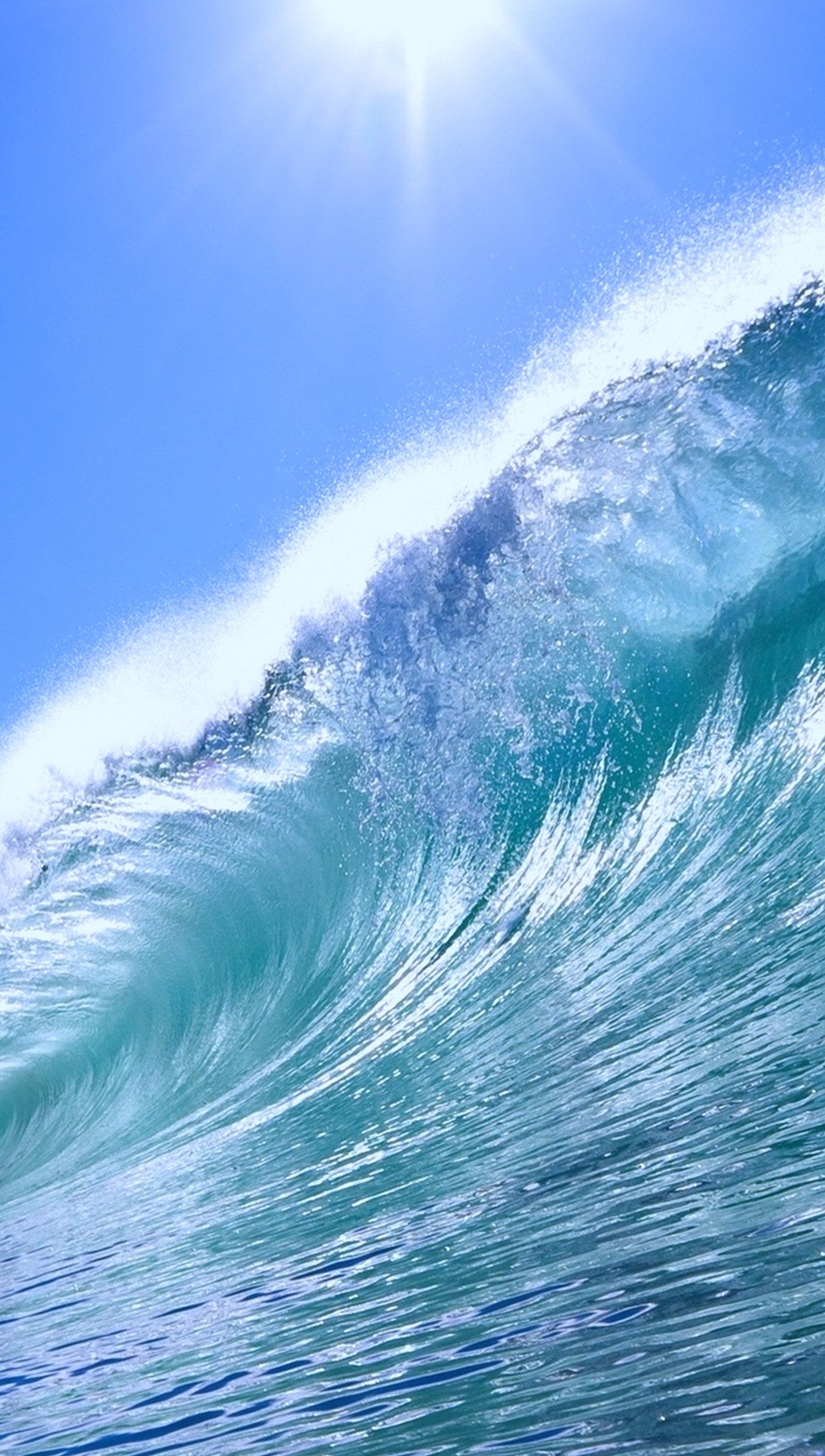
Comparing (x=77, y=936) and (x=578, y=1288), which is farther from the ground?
(x=77, y=936)

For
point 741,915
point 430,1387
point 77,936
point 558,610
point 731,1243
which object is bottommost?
point 741,915

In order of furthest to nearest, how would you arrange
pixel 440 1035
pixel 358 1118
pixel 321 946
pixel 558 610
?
pixel 558 610
pixel 321 946
pixel 440 1035
pixel 358 1118

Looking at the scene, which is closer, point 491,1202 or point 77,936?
point 491,1202

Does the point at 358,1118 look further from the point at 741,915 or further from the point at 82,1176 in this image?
the point at 82,1176

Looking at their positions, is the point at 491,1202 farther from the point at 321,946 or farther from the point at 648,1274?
the point at 321,946

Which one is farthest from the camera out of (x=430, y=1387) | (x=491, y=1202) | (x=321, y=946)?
(x=321, y=946)

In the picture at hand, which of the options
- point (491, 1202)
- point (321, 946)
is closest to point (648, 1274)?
point (491, 1202)
